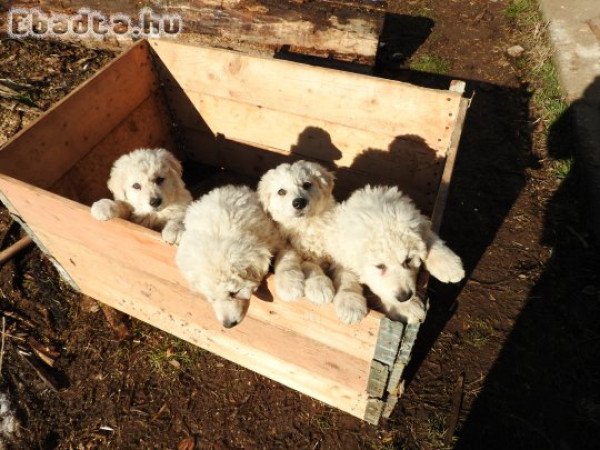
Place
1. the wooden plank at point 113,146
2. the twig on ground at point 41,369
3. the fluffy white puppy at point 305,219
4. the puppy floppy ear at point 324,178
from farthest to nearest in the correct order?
the wooden plank at point 113,146 → the twig on ground at point 41,369 → the puppy floppy ear at point 324,178 → the fluffy white puppy at point 305,219

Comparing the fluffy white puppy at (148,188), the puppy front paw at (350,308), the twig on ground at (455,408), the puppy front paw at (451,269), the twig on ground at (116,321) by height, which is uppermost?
the puppy front paw at (451,269)

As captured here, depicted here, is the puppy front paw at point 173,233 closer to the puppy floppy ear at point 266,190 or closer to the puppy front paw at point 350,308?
the puppy floppy ear at point 266,190

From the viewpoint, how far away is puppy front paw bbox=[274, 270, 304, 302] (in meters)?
2.00

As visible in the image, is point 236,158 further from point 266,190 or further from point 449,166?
point 449,166

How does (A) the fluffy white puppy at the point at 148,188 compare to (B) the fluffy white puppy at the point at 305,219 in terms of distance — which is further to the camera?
(A) the fluffy white puppy at the point at 148,188

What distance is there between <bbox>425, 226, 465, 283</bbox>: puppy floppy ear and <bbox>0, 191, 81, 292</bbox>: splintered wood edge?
8.61 ft

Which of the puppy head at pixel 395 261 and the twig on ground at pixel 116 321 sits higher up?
the puppy head at pixel 395 261

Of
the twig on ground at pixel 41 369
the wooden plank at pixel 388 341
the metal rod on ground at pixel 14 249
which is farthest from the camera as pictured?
the metal rod on ground at pixel 14 249

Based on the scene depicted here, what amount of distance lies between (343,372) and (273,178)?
119cm

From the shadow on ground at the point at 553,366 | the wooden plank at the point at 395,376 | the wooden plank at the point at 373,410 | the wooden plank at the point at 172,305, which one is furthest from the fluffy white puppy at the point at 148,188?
the shadow on ground at the point at 553,366

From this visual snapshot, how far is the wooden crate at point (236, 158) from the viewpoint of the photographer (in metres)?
2.35

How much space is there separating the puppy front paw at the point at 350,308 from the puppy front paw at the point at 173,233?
92 centimetres

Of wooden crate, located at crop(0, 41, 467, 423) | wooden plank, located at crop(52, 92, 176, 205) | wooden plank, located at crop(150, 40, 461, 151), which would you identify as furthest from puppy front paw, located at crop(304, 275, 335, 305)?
wooden plank, located at crop(52, 92, 176, 205)

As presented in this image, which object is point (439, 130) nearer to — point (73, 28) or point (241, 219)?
point (241, 219)
